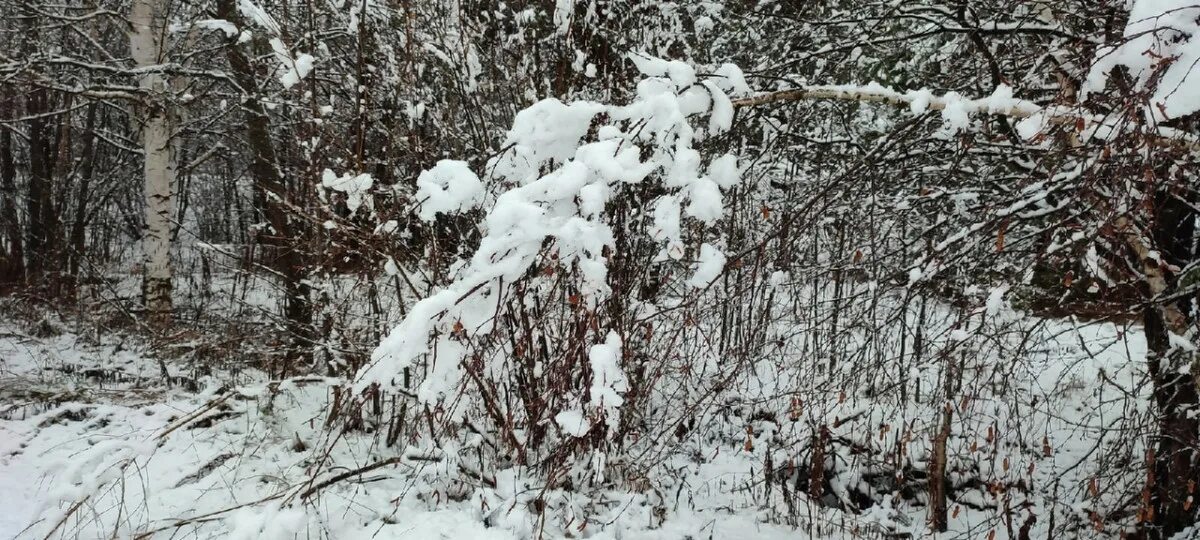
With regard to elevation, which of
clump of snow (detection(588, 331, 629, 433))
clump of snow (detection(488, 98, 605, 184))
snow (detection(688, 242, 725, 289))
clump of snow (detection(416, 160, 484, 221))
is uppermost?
clump of snow (detection(488, 98, 605, 184))

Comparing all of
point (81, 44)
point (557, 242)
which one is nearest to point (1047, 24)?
point (557, 242)

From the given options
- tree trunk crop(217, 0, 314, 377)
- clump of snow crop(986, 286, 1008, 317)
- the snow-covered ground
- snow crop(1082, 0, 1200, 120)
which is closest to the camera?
snow crop(1082, 0, 1200, 120)

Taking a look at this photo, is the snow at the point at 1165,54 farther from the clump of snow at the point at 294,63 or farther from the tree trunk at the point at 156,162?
the tree trunk at the point at 156,162

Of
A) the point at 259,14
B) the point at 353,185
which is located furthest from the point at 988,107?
the point at 259,14

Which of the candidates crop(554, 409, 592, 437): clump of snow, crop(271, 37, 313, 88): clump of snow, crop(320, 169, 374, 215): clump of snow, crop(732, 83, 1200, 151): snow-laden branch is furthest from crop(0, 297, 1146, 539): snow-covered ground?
crop(271, 37, 313, 88): clump of snow

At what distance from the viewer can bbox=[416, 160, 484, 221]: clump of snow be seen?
213 centimetres

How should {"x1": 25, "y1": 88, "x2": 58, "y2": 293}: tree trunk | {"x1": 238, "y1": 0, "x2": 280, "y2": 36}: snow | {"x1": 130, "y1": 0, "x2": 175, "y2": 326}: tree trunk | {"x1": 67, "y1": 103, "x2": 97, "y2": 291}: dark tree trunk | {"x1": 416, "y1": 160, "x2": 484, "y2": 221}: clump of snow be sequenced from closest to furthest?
1. {"x1": 416, "y1": 160, "x2": 484, "y2": 221}: clump of snow
2. {"x1": 238, "y1": 0, "x2": 280, "y2": 36}: snow
3. {"x1": 130, "y1": 0, "x2": 175, "y2": 326}: tree trunk
4. {"x1": 25, "y1": 88, "x2": 58, "y2": 293}: tree trunk
5. {"x1": 67, "y1": 103, "x2": 97, "y2": 291}: dark tree trunk

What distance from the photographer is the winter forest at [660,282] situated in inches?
81.4

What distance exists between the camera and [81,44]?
37.4 feet

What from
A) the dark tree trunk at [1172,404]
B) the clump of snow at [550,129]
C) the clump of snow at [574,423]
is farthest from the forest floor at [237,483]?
the dark tree trunk at [1172,404]

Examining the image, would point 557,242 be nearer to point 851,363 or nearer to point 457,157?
point 851,363

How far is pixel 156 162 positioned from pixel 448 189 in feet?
22.8

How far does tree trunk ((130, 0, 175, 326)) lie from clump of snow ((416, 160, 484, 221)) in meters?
6.40

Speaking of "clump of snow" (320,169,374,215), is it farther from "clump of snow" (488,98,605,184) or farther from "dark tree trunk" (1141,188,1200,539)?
"dark tree trunk" (1141,188,1200,539)
